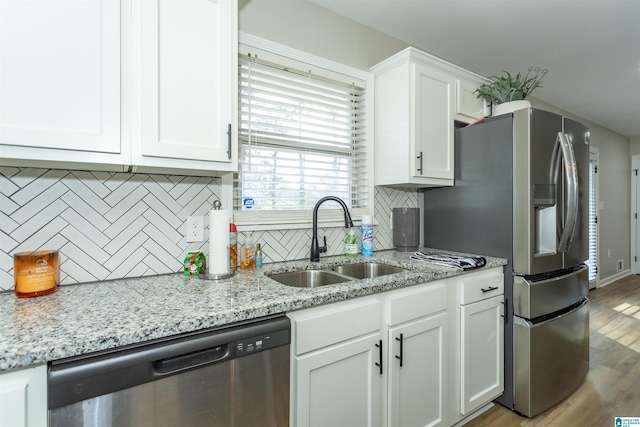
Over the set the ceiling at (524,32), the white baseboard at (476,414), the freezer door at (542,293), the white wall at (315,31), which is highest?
the ceiling at (524,32)

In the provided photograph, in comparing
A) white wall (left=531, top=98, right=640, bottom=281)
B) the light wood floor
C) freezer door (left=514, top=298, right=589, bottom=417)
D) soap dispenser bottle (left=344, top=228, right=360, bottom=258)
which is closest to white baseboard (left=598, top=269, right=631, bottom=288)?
white wall (left=531, top=98, right=640, bottom=281)

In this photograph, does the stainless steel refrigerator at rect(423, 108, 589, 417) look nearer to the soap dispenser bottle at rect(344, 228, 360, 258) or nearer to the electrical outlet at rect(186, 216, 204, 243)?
the soap dispenser bottle at rect(344, 228, 360, 258)

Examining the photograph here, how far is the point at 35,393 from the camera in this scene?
31.5 inches

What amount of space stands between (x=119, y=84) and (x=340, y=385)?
1421 millimetres

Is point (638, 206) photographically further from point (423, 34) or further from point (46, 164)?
point (46, 164)

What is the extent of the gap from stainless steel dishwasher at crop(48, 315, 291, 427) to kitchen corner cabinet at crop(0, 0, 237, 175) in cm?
69

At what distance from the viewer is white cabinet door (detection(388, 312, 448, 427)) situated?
1469mm

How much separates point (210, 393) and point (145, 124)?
97cm

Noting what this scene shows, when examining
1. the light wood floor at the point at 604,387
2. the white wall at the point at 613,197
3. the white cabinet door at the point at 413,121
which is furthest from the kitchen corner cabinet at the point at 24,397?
the white wall at the point at 613,197

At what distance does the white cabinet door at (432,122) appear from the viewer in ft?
6.77

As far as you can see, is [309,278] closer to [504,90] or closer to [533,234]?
[533,234]

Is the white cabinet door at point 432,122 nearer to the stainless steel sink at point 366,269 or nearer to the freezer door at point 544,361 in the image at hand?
the stainless steel sink at point 366,269

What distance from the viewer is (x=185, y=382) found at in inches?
36.6

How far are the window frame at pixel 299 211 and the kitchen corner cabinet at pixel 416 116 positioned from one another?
0.06 m
